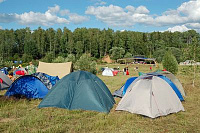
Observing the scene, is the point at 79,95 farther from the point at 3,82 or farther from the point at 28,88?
the point at 3,82

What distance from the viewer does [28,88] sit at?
952 centimetres

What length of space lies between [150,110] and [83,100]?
245 cm

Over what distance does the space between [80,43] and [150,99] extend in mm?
55883

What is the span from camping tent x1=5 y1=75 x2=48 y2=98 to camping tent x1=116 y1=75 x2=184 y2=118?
4.39 meters

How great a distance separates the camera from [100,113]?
6.80 m

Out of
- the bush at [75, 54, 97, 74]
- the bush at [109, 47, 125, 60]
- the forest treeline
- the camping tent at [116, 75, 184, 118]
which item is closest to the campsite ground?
the camping tent at [116, 75, 184, 118]

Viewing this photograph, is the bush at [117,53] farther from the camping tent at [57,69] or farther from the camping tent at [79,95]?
the camping tent at [79,95]

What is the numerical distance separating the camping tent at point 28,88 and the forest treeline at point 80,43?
4928 centimetres

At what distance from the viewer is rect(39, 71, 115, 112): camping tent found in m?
7.19

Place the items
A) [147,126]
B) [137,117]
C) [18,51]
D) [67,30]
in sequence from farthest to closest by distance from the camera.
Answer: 1. [67,30]
2. [18,51]
3. [137,117]
4. [147,126]

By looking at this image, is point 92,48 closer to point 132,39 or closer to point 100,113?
point 132,39

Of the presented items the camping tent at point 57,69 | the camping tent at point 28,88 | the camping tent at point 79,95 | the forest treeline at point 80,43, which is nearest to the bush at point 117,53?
the forest treeline at point 80,43

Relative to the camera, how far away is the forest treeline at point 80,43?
6097 centimetres

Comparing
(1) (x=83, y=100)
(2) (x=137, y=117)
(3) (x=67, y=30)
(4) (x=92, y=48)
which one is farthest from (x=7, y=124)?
(3) (x=67, y=30)
